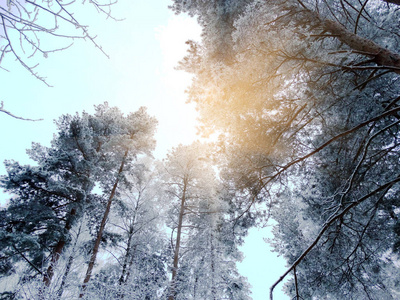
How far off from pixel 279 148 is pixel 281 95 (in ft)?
4.84

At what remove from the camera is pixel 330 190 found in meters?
4.75

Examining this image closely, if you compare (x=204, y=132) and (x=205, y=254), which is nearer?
(x=204, y=132)

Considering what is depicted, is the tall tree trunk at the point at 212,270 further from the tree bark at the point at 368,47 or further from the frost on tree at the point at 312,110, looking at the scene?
the tree bark at the point at 368,47

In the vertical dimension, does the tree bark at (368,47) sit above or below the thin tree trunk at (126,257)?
above

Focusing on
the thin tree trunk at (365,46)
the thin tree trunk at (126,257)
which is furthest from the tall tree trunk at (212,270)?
the thin tree trunk at (365,46)

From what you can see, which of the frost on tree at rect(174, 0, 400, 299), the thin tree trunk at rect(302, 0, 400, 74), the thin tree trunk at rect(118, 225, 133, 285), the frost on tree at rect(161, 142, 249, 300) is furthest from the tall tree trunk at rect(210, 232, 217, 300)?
the thin tree trunk at rect(302, 0, 400, 74)

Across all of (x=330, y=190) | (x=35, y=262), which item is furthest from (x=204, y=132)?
(x=35, y=262)

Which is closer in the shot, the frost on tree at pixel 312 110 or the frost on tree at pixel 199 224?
the frost on tree at pixel 312 110

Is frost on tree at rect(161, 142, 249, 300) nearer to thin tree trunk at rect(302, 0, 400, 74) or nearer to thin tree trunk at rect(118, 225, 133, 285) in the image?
thin tree trunk at rect(118, 225, 133, 285)

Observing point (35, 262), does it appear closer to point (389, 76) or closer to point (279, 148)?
point (279, 148)

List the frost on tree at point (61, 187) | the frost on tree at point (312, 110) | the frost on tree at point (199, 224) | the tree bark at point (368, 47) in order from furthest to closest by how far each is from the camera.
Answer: the frost on tree at point (199, 224), the frost on tree at point (61, 187), the frost on tree at point (312, 110), the tree bark at point (368, 47)

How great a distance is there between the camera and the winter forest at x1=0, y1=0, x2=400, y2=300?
3.64 meters

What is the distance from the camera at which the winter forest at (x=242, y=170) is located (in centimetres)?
364

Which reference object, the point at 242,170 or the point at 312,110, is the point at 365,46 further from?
the point at 242,170
